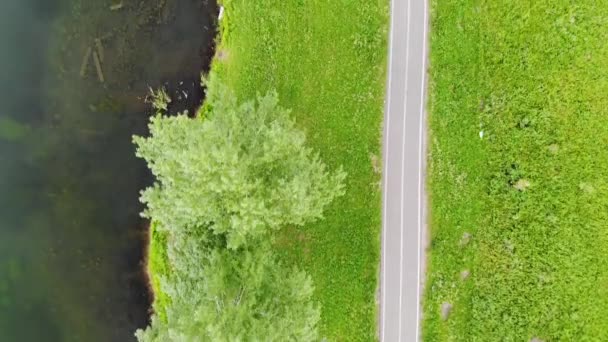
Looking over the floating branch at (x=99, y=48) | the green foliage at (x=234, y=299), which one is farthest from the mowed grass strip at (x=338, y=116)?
the floating branch at (x=99, y=48)

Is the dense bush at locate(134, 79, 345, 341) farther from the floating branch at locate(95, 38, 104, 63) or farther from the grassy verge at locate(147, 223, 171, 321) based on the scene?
the floating branch at locate(95, 38, 104, 63)

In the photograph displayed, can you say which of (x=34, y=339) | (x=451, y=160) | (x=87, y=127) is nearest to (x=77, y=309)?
(x=34, y=339)

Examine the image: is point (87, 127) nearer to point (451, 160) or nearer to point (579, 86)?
point (451, 160)

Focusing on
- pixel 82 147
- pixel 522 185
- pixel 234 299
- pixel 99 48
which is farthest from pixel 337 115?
pixel 82 147

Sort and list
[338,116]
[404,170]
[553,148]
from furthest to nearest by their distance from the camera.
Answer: [338,116] < [404,170] < [553,148]

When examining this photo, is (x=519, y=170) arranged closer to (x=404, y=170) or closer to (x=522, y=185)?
(x=522, y=185)

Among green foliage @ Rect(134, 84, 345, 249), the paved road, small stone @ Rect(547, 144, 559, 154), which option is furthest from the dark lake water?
small stone @ Rect(547, 144, 559, 154)
